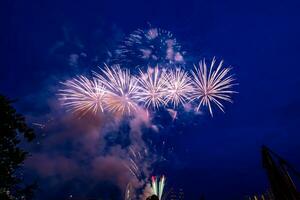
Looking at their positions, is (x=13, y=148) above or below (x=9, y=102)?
below

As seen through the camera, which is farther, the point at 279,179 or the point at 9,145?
the point at 9,145

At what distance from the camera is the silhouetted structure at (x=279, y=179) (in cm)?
674

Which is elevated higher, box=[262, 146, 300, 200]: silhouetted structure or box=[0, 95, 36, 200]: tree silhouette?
box=[0, 95, 36, 200]: tree silhouette

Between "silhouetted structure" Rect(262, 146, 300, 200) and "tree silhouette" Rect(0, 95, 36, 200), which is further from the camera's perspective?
"tree silhouette" Rect(0, 95, 36, 200)

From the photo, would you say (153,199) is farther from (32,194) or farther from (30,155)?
(32,194)

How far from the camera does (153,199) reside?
7312 mm

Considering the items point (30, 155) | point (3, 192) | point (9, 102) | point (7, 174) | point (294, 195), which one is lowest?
point (294, 195)

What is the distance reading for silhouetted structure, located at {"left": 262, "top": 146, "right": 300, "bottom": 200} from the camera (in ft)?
22.1

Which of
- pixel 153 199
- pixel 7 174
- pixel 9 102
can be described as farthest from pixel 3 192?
pixel 153 199

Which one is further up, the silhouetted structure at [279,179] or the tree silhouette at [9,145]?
the tree silhouette at [9,145]

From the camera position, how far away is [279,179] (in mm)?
7016

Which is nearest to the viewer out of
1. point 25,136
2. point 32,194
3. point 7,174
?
point 25,136

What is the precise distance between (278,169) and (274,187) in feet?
1.77

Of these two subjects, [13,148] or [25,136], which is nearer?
[25,136]
